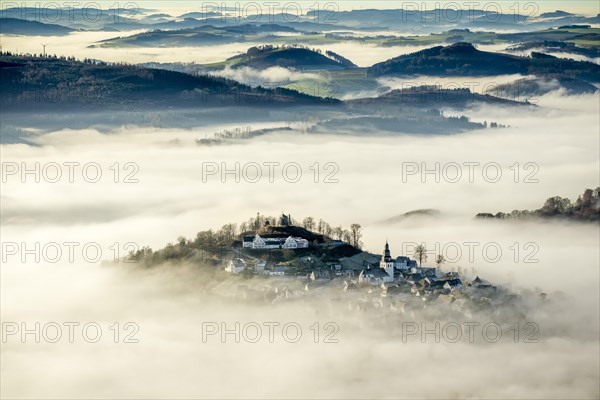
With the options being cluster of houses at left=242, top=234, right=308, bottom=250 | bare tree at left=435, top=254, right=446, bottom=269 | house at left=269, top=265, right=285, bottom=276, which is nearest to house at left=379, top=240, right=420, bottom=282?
bare tree at left=435, top=254, right=446, bottom=269

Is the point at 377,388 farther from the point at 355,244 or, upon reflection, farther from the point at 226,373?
the point at 355,244

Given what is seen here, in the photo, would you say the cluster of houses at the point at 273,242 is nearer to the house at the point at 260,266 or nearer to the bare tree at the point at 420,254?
the house at the point at 260,266

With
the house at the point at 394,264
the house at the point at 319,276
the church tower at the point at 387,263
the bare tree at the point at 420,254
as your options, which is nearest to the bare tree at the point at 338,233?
the bare tree at the point at 420,254

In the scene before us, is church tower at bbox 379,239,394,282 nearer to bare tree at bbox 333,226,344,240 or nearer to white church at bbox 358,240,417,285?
white church at bbox 358,240,417,285

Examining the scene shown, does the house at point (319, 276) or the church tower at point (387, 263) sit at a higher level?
the church tower at point (387, 263)

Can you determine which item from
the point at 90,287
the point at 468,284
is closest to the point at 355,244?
the point at 468,284

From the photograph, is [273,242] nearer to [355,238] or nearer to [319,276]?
[319,276]

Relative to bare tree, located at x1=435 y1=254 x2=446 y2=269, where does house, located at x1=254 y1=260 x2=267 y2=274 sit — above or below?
above
